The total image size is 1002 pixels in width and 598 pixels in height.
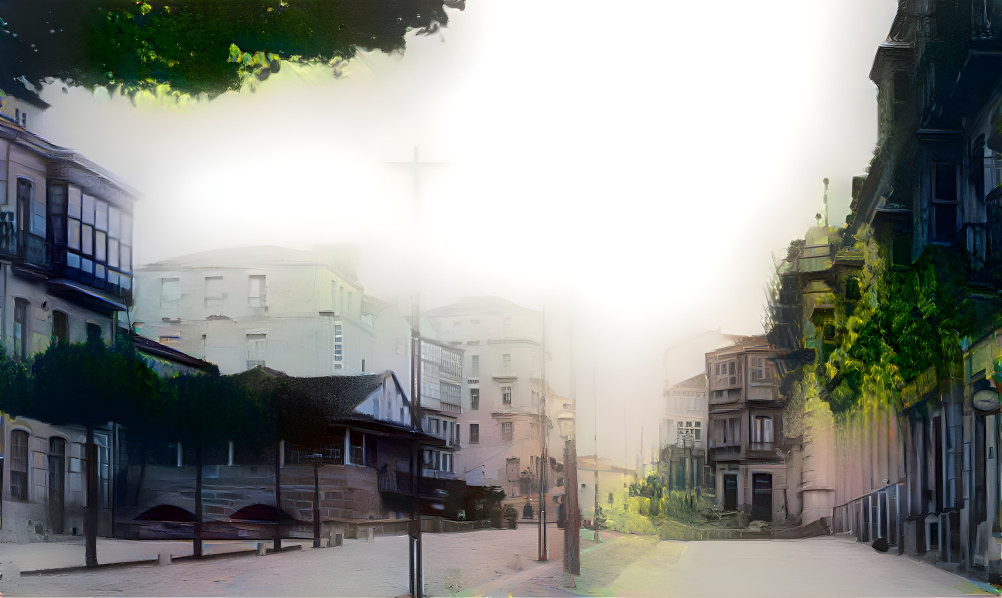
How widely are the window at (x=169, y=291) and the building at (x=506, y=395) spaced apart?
1.93 metres

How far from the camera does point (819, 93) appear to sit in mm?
9031

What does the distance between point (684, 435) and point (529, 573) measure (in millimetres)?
1553

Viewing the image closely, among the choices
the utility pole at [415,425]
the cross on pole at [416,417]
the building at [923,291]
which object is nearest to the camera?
the cross on pole at [416,417]

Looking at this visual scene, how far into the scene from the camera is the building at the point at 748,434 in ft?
29.3

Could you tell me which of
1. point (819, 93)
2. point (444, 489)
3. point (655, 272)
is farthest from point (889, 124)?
point (444, 489)

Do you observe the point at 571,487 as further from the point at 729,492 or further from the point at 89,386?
the point at 89,386

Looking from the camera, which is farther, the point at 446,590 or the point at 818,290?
the point at 818,290

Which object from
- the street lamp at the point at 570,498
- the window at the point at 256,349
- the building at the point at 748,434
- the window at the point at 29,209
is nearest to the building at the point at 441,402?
the street lamp at the point at 570,498

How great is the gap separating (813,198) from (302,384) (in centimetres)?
407

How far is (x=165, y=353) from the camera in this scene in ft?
30.1

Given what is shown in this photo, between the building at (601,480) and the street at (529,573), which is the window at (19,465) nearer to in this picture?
the street at (529,573)

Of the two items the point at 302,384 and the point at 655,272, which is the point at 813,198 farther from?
the point at 302,384

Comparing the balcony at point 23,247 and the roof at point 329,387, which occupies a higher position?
the balcony at point 23,247

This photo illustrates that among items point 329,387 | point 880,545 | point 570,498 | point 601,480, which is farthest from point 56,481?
point 880,545
